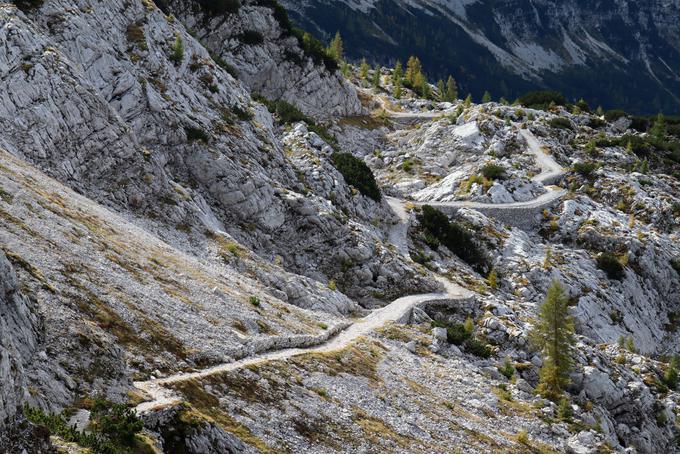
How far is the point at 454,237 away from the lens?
73000 millimetres

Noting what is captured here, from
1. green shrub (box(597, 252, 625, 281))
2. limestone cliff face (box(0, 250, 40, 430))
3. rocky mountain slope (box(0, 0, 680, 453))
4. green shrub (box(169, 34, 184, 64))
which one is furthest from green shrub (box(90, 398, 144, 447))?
green shrub (box(597, 252, 625, 281))

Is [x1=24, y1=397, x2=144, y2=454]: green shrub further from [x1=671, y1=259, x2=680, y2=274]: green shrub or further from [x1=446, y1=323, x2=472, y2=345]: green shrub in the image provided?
[x1=671, y1=259, x2=680, y2=274]: green shrub

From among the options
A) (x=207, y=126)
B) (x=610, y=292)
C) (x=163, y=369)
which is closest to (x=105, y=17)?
(x=207, y=126)

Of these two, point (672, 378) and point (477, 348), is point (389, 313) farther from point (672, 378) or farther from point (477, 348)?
point (672, 378)

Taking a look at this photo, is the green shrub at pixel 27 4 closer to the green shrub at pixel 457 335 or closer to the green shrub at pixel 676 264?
the green shrub at pixel 457 335

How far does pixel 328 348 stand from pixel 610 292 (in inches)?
1719

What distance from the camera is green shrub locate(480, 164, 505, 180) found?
90562 millimetres

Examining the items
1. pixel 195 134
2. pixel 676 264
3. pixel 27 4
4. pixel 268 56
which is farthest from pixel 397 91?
pixel 27 4

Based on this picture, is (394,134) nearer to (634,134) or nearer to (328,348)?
(634,134)

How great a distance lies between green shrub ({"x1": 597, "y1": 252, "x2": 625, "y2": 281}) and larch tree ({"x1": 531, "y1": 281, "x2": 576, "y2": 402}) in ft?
98.3

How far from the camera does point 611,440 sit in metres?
42.2

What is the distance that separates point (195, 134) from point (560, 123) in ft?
234

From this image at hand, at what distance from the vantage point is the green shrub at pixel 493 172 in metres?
90.6

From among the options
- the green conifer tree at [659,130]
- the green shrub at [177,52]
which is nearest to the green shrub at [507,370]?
the green shrub at [177,52]
